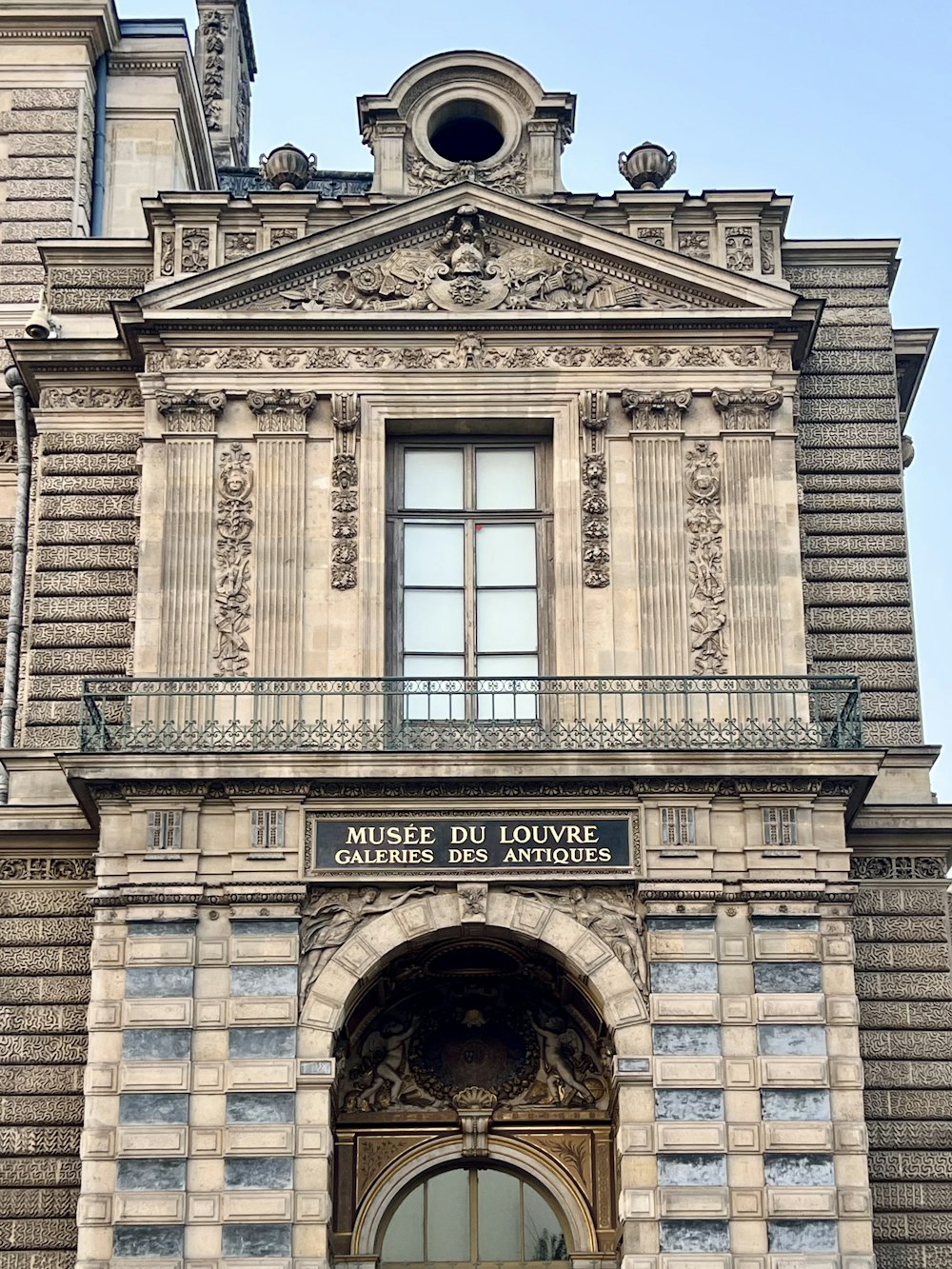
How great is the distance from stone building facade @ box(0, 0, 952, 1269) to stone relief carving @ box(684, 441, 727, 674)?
0.18 feet

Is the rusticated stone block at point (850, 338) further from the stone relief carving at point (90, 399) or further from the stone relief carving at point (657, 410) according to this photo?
the stone relief carving at point (90, 399)

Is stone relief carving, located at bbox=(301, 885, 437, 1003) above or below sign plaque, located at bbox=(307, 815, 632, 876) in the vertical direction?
below

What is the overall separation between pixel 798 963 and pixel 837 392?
7898 millimetres

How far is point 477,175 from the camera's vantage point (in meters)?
28.2

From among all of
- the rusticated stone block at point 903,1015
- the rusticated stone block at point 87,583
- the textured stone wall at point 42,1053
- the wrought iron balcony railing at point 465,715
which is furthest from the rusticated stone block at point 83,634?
the rusticated stone block at point 903,1015

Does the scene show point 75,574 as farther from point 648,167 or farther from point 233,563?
point 648,167

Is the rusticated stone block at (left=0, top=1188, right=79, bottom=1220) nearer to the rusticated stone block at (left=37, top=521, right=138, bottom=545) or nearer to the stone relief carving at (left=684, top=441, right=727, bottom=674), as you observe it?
the rusticated stone block at (left=37, top=521, right=138, bottom=545)

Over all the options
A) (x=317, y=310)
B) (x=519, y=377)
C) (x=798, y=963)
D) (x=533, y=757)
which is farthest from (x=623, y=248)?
(x=798, y=963)

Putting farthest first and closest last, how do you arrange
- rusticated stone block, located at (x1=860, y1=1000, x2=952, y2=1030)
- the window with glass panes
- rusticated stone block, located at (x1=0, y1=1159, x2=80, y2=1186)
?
the window with glass panes → rusticated stone block, located at (x1=860, y1=1000, x2=952, y2=1030) → rusticated stone block, located at (x1=0, y1=1159, x2=80, y2=1186)

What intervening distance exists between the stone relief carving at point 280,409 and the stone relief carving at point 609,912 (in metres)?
6.07

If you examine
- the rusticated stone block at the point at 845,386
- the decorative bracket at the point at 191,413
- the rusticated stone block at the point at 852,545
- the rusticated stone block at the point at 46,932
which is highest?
the rusticated stone block at the point at 845,386

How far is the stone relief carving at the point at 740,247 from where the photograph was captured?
90.9 feet

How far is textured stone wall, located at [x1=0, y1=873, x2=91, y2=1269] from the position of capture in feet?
81.3

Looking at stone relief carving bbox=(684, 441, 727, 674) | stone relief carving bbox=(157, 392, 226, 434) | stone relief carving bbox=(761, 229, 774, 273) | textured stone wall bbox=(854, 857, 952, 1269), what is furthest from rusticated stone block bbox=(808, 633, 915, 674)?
stone relief carving bbox=(157, 392, 226, 434)
